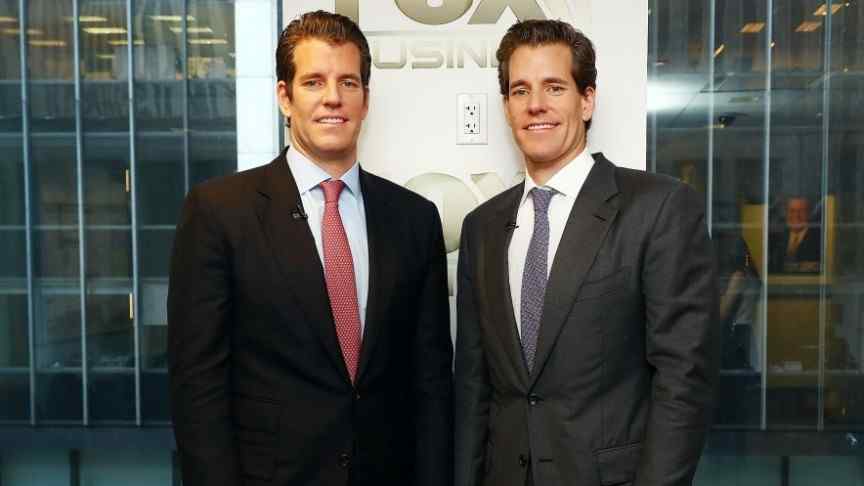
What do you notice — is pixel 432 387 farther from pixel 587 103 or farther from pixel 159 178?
pixel 159 178

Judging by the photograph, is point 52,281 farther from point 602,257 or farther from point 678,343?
point 678,343

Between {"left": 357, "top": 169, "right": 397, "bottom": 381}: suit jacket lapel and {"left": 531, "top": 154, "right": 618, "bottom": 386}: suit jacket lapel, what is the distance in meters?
0.47

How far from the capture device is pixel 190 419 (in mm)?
2098

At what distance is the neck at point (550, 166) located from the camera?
2338mm

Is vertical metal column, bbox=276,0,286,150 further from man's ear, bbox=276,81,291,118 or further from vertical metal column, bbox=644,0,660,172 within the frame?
vertical metal column, bbox=644,0,660,172

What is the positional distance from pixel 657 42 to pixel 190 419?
2.35m

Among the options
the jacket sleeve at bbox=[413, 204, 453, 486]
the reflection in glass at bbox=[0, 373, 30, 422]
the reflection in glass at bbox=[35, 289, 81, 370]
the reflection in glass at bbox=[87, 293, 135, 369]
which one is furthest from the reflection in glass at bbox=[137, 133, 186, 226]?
the jacket sleeve at bbox=[413, 204, 453, 486]

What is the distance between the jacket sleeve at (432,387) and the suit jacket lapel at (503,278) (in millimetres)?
187

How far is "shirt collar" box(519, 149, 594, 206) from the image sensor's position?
2.29 m

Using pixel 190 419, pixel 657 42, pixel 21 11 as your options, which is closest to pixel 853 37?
pixel 657 42

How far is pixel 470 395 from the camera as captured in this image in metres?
2.34

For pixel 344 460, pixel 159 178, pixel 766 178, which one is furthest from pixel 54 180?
pixel 766 178

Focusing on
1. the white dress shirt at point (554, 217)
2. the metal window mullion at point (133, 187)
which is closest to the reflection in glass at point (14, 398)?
the metal window mullion at point (133, 187)

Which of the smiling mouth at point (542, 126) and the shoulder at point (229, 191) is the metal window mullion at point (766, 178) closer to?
the smiling mouth at point (542, 126)
